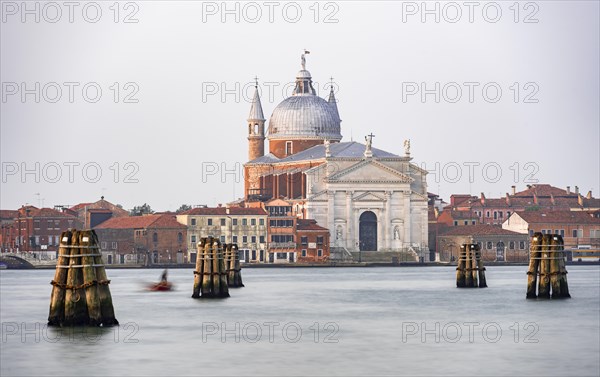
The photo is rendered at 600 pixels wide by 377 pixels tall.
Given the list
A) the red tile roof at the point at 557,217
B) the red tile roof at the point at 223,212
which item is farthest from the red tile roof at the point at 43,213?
the red tile roof at the point at 557,217

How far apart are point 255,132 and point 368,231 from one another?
20.1 metres

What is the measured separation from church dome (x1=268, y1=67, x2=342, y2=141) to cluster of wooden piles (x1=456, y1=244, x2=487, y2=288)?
2540 inches

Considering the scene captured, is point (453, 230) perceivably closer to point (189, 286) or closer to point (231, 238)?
point (231, 238)

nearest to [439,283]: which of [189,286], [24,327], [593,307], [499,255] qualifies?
[189,286]

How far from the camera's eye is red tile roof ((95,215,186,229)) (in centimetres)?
10875

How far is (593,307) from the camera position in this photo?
164 ft

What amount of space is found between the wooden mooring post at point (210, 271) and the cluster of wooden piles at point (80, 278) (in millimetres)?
17373

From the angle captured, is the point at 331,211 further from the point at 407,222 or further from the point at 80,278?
the point at 80,278

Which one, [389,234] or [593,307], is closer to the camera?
[593,307]

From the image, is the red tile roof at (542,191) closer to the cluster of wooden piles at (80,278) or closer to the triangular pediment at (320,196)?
the triangular pediment at (320,196)

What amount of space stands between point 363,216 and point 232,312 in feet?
220

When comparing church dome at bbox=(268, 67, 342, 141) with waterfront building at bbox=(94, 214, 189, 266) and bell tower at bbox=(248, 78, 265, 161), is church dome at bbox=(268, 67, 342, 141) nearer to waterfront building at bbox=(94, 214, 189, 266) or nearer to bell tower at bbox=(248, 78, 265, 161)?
bell tower at bbox=(248, 78, 265, 161)

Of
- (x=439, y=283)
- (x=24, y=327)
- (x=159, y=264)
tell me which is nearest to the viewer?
(x=24, y=327)

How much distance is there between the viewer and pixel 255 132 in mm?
132750
